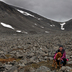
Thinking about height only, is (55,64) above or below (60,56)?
below

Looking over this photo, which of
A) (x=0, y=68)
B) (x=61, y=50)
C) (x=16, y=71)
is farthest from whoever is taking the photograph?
(x=0, y=68)

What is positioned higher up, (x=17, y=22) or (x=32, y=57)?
(x=17, y=22)

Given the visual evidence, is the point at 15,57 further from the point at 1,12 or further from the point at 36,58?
the point at 1,12

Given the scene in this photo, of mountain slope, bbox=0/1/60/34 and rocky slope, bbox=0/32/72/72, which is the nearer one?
rocky slope, bbox=0/32/72/72

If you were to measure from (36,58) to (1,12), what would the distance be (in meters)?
117

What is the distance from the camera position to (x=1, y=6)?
132 meters

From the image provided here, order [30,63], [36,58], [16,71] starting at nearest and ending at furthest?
[16,71]
[30,63]
[36,58]

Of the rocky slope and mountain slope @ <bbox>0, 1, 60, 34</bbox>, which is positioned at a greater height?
Answer: mountain slope @ <bbox>0, 1, 60, 34</bbox>

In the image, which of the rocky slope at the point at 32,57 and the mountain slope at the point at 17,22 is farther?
the mountain slope at the point at 17,22

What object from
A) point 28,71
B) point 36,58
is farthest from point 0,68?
point 36,58

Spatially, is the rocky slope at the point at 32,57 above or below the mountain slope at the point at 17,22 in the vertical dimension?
below

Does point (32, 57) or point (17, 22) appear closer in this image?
point (32, 57)

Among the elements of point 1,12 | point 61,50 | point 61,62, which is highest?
point 1,12

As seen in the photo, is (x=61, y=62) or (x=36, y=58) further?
(x=36, y=58)
